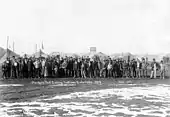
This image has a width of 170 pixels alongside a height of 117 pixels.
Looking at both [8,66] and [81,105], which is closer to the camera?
[81,105]

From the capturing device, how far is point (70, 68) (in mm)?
24703

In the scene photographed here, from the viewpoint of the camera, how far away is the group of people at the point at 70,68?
23.2 metres

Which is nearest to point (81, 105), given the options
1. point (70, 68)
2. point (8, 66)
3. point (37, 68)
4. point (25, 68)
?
point (37, 68)

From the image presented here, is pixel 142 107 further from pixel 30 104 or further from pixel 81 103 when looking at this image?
pixel 30 104

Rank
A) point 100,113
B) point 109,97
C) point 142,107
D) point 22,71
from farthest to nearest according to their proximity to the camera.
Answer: point 22,71 < point 109,97 < point 142,107 < point 100,113

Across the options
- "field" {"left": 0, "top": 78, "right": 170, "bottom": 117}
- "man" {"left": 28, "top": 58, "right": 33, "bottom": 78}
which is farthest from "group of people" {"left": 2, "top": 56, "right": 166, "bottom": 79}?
"field" {"left": 0, "top": 78, "right": 170, "bottom": 117}

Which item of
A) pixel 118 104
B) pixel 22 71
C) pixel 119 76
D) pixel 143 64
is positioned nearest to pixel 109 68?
pixel 119 76

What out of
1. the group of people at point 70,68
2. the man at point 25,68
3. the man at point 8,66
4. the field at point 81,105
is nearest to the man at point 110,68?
the group of people at point 70,68

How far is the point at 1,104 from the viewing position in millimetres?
11359

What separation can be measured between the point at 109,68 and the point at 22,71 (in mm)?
7020

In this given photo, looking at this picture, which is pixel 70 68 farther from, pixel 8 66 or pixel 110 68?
pixel 8 66

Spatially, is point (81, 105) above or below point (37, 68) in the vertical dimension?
below

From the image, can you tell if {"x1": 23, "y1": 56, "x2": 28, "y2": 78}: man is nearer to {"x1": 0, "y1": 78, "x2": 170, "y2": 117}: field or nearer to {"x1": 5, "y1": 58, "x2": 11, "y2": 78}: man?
{"x1": 5, "y1": 58, "x2": 11, "y2": 78}: man

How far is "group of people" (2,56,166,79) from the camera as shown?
914 inches
